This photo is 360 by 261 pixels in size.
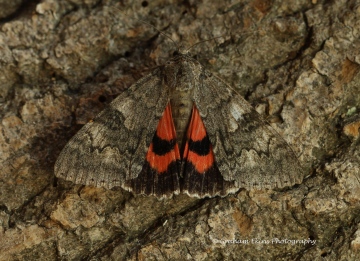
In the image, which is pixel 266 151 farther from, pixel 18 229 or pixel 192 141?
pixel 18 229

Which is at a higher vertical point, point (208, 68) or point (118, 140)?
point (208, 68)

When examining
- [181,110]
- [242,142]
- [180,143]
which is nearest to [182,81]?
[181,110]

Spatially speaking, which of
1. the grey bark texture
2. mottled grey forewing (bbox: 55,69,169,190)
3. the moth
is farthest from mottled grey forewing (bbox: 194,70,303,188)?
mottled grey forewing (bbox: 55,69,169,190)

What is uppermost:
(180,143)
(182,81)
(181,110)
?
(182,81)

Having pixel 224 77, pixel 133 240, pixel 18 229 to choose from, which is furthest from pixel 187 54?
Result: pixel 18 229

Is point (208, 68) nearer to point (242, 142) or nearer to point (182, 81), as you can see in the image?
point (182, 81)

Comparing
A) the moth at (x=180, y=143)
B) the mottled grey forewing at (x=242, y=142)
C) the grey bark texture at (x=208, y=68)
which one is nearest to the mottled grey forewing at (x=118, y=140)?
the moth at (x=180, y=143)

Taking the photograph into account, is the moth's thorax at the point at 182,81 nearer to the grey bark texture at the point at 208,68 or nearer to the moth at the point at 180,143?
the moth at the point at 180,143
